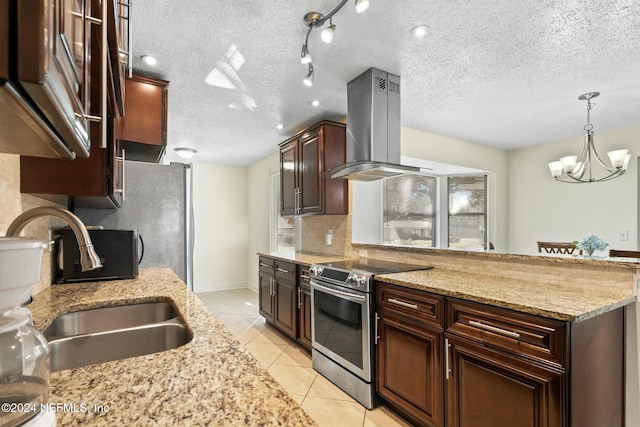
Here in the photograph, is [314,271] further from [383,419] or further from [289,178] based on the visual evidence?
[289,178]

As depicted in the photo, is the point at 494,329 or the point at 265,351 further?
the point at 265,351

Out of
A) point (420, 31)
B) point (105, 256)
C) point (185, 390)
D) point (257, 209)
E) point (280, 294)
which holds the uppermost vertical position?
point (420, 31)

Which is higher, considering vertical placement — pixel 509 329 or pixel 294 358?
pixel 509 329

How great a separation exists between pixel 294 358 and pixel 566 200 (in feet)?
13.4

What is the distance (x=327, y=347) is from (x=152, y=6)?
2.56 meters

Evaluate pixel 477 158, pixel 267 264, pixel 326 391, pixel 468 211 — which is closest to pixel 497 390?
pixel 326 391

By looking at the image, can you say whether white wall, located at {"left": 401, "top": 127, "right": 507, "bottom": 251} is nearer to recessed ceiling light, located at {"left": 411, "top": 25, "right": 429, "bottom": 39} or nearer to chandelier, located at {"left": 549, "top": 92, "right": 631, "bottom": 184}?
chandelier, located at {"left": 549, "top": 92, "right": 631, "bottom": 184}

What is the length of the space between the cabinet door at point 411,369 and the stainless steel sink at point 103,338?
4.30 feet

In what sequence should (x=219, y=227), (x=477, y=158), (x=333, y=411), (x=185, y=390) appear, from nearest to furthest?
(x=185, y=390)
(x=333, y=411)
(x=477, y=158)
(x=219, y=227)

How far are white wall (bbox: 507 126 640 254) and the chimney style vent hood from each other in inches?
95.7

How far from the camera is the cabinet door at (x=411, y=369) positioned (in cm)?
180

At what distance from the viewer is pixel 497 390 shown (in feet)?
4.93

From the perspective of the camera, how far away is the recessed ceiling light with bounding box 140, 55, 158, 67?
7.34 feet

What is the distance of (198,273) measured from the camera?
5.86m
